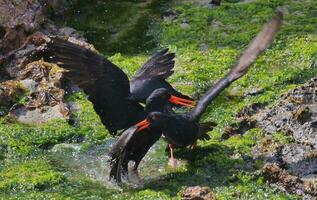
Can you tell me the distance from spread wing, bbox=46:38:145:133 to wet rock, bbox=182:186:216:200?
1.70 meters

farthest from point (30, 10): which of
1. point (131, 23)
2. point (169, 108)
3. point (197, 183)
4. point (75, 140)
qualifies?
point (197, 183)

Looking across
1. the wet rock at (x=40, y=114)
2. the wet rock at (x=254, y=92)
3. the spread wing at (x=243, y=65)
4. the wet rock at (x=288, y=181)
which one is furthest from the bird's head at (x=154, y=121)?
the wet rock at (x=254, y=92)

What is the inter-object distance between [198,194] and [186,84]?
3.93 metres

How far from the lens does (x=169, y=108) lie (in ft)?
30.1

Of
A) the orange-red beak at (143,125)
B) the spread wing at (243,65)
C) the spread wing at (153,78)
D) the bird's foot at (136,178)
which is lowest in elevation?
the bird's foot at (136,178)

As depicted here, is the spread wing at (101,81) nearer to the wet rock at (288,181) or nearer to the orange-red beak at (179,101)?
the orange-red beak at (179,101)

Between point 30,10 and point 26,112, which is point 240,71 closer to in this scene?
point 26,112

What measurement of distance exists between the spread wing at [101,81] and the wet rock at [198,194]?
1698 millimetres

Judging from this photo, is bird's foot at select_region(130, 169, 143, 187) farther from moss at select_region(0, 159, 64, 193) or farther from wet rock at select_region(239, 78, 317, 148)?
wet rock at select_region(239, 78, 317, 148)

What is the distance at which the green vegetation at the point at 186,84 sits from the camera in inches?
343

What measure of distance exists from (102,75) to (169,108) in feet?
3.09

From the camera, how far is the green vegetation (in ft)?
28.6

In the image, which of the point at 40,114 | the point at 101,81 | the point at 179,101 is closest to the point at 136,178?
the point at 179,101

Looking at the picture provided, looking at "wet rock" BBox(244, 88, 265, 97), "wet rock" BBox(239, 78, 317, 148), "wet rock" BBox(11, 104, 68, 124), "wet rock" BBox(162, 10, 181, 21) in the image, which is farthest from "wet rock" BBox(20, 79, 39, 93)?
"wet rock" BBox(162, 10, 181, 21)
